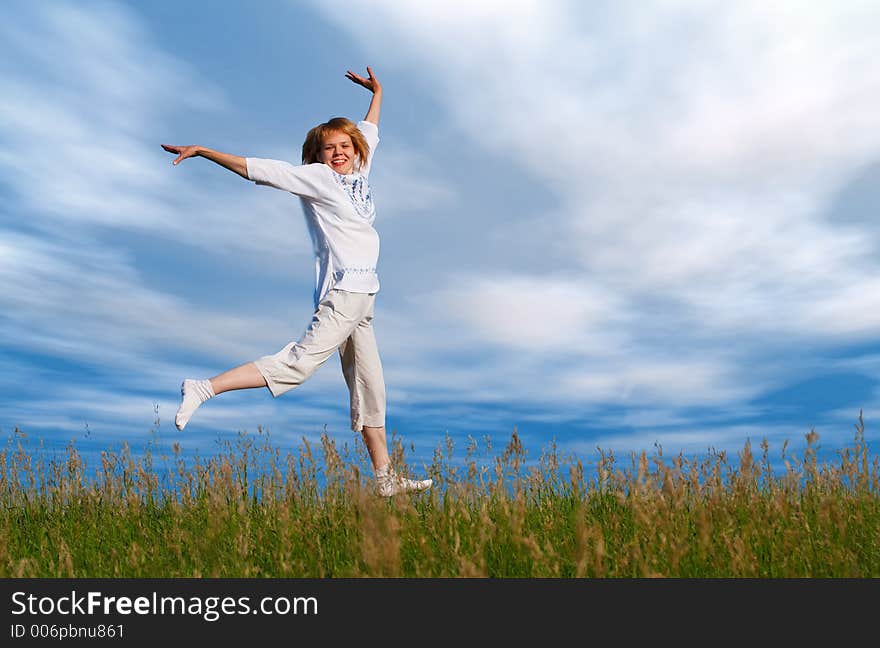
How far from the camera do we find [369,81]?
6.86 metres

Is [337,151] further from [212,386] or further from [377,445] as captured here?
[377,445]

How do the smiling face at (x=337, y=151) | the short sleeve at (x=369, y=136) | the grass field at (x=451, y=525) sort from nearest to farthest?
the grass field at (x=451, y=525) < the smiling face at (x=337, y=151) < the short sleeve at (x=369, y=136)

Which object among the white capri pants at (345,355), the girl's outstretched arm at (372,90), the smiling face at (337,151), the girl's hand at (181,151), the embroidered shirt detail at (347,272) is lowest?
the white capri pants at (345,355)

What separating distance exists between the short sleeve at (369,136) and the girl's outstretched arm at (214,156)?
3.90 ft

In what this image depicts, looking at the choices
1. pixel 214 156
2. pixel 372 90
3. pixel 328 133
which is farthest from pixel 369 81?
pixel 214 156

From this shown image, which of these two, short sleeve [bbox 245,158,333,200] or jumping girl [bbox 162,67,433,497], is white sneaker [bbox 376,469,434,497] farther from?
short sleeve [bbox 245,158,333,200]

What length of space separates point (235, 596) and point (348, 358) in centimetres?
296

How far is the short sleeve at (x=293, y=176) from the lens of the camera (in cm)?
547

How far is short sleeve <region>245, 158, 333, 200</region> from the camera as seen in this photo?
5.47 metres

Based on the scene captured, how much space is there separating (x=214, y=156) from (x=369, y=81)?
2.09 meters

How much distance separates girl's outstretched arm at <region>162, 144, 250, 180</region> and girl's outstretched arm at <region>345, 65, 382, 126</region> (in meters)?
1.66

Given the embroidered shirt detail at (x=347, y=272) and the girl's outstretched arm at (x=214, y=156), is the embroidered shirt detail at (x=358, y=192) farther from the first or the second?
the girl's outstretched arm at (x=214, y=156)

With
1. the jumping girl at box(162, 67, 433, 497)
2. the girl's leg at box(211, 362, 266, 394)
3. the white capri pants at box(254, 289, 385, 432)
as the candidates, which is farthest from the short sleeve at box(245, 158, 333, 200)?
the girl's leg at box(211, 362, 266, 394)

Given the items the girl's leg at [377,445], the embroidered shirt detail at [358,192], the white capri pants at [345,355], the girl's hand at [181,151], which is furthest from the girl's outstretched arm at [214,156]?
the girl's leg at [377,445]
